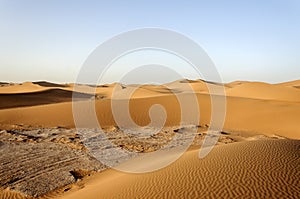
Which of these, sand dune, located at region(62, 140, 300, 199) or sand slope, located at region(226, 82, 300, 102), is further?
sand slope, located at region(226, 82, 300, 102)

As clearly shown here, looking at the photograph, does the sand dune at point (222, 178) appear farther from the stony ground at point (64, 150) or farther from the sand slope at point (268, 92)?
the sand slope at point (268, 92)

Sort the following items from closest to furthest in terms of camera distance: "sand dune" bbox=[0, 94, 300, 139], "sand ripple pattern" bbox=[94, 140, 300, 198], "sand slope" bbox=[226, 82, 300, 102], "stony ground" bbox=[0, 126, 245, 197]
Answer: "sand ripple pattern" bbox=[94, 140, 300, 198], "stony ground" bbox=[0, 126, 245, 197], "sand dune" bbox=[0, 94, 300, 139], "sand slope" bbox=[226, 82, 300, 102]

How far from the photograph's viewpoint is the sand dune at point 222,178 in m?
5.39

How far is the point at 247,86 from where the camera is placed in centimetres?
5428

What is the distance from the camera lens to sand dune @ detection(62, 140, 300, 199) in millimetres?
5387

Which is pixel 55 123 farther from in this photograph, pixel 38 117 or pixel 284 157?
pixel 284 157

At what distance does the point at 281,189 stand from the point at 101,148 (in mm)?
8324

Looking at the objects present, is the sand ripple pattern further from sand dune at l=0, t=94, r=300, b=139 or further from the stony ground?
sand dune at l=0, t=94, r=300, b=139

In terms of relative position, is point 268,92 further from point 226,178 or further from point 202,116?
point 226,178

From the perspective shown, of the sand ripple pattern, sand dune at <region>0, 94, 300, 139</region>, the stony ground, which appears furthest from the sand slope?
the sand ripple pattern

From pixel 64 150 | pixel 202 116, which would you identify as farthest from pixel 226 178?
pixel 202 116

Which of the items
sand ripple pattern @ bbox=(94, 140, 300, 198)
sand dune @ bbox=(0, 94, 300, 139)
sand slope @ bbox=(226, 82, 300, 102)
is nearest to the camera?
sand ripple pattern @ bbox=(94, 140, 300, 198)

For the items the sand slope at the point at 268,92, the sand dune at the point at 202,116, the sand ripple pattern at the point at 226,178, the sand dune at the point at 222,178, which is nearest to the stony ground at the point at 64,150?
the sand dune at the point at 222,178

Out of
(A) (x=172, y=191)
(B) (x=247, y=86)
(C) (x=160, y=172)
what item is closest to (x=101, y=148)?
(C) (x=160, y=172)
